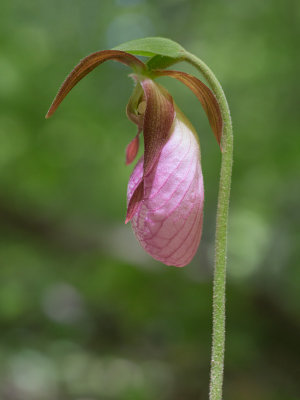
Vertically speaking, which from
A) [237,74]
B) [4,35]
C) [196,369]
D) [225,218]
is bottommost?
[196,369]

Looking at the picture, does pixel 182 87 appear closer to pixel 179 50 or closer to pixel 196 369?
pixel 196 369

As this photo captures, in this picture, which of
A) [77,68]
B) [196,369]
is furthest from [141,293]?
[77,68]

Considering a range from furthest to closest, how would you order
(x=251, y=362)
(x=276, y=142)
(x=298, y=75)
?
(x=298, y=75), (x=276, y=142), (x=251, y=362)

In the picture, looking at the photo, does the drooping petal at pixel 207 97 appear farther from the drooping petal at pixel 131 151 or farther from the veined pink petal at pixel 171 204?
the drooping petal at pixel 131 151

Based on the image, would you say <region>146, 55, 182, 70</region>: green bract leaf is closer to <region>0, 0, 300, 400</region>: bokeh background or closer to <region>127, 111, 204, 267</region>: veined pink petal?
<region>127, 111, 204, 267</region>: veined pink petal

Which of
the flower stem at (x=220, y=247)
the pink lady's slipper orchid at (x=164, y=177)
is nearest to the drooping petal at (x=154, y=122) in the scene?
the pink lady's slipper orchid at (x=164, y=177)

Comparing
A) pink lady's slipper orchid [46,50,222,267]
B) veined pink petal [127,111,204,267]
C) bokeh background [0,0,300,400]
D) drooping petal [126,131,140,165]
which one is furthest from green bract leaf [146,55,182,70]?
bokeh background [0,0,300,400]
